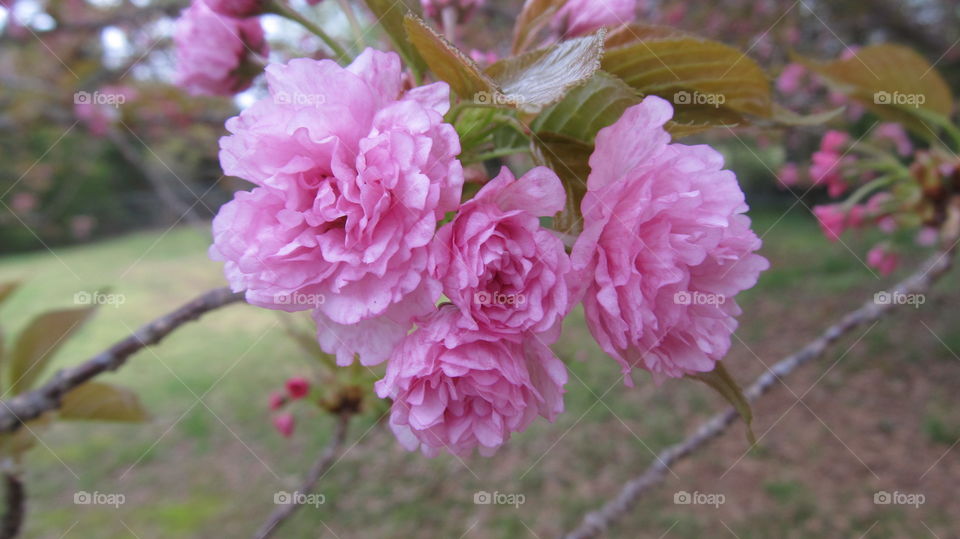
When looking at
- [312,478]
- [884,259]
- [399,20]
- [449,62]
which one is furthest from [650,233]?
[884,259]

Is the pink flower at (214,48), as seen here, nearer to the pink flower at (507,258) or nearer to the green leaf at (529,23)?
the green leaf at (529,23)

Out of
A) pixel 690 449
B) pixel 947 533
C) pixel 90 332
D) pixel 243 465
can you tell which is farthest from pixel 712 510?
pixel 90 332

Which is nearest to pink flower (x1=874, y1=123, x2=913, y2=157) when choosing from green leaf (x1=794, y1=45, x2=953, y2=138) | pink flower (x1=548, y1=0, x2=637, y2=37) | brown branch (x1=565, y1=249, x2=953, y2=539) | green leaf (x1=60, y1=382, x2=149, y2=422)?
green leaf (x1=794, y1=45, x2=953, y2=138)

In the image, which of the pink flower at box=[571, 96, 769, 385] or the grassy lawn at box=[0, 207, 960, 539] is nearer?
the pink flower at box=[571, 96, 769, 385]

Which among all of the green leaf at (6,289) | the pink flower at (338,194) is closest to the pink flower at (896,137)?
the pink flower at (338,194)

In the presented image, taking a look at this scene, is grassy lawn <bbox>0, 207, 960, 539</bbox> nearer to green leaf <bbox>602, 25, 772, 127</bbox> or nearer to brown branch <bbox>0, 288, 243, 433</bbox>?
brown branch <bbox>0, 288, 243, 433</bbox>

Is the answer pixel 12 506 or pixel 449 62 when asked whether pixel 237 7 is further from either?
pixel 12 506
